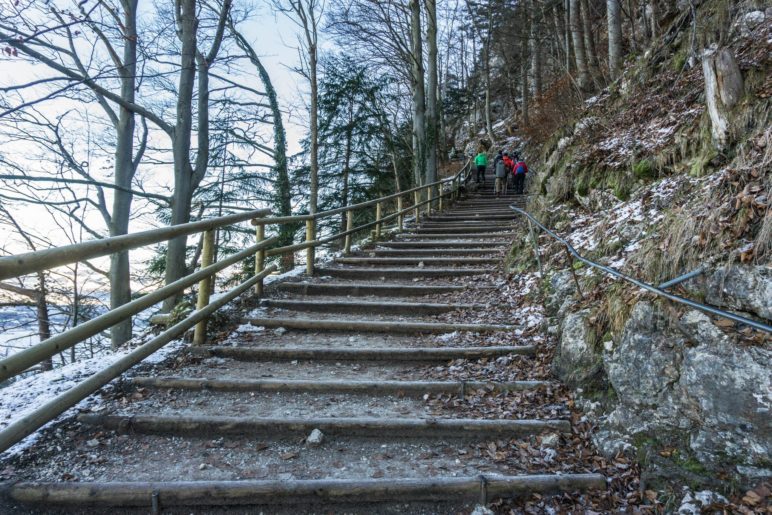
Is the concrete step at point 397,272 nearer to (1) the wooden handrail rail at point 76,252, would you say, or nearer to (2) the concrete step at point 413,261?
(2) the concrete step at point 413,261

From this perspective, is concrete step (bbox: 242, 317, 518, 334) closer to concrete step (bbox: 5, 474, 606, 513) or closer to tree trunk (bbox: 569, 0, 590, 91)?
concrete step (bbox: 5, 474, 606, 513)

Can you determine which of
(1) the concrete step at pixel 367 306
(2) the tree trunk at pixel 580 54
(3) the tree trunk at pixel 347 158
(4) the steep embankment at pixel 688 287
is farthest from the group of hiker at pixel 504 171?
(1) the concrete step at pixel 367 306

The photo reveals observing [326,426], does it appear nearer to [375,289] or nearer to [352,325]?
[352,325]

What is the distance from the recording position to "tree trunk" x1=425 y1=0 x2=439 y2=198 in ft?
51.0

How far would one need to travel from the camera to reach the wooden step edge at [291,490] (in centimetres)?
228

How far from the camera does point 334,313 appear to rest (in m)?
5.71

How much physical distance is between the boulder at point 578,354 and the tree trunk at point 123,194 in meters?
9.30

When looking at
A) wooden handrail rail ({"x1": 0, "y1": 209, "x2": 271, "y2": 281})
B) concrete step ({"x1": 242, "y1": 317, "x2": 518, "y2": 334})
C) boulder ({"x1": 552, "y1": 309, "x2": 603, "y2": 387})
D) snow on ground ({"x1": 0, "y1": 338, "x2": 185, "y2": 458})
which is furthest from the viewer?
concrete step ({"x1": 242, "y1": 317, "x2": 518, "y2": 334})

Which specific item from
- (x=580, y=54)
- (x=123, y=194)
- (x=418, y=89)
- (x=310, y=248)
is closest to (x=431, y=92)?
(x=418, y=89)

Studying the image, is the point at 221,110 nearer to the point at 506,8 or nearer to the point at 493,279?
the point at 493,279

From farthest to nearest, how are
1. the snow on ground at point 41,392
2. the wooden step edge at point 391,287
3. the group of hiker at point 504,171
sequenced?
the group of hiker at point 504,171 → the wooden step edge at point 391,287 → the snow on ground at point 41,392

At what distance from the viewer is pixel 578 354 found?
3463 mm

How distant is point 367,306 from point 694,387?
3862 millimetres

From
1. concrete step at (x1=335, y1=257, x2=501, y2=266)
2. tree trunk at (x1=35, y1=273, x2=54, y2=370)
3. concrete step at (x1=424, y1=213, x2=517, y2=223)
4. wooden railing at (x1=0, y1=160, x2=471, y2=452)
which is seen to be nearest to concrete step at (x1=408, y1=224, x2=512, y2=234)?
concrete step at (x1=424, y1=213, x2=517, y2=223)
